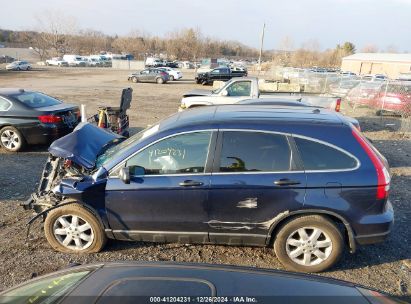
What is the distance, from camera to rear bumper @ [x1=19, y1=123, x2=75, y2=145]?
7699mm

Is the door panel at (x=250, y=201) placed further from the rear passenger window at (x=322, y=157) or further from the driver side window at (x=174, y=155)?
the driver side window at (x=174, y=155)

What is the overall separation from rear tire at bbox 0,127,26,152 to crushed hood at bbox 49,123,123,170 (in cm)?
404

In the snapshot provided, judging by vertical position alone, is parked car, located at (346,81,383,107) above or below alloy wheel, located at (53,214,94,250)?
above

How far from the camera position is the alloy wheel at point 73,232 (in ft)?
12.9

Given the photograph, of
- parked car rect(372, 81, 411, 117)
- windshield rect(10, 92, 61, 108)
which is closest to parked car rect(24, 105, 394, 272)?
windshield rect(10, 92, 61, 108)

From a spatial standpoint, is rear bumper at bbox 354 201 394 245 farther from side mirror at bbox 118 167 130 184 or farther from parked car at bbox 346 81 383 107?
parked car at bbox 346 81 383 107

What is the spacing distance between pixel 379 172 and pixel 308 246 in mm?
1099

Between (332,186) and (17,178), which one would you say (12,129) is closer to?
(17,178)

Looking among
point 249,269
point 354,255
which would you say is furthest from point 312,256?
point 249,269

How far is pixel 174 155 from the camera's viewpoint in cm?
368

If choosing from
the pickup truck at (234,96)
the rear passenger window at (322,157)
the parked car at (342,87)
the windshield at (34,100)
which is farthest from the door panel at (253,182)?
the parked car at (342,87)

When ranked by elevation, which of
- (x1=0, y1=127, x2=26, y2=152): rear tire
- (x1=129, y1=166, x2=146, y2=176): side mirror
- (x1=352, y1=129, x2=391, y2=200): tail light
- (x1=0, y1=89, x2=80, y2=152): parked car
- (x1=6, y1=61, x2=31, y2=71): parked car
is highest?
(x1=352, y1=129, x2=391, y2=200): tail light

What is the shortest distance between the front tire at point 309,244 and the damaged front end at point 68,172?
2.20 meters

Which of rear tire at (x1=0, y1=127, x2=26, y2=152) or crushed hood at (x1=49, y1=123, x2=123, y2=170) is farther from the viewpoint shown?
rear tire at (x1=0, y1=127, x2=26, y2=152)
